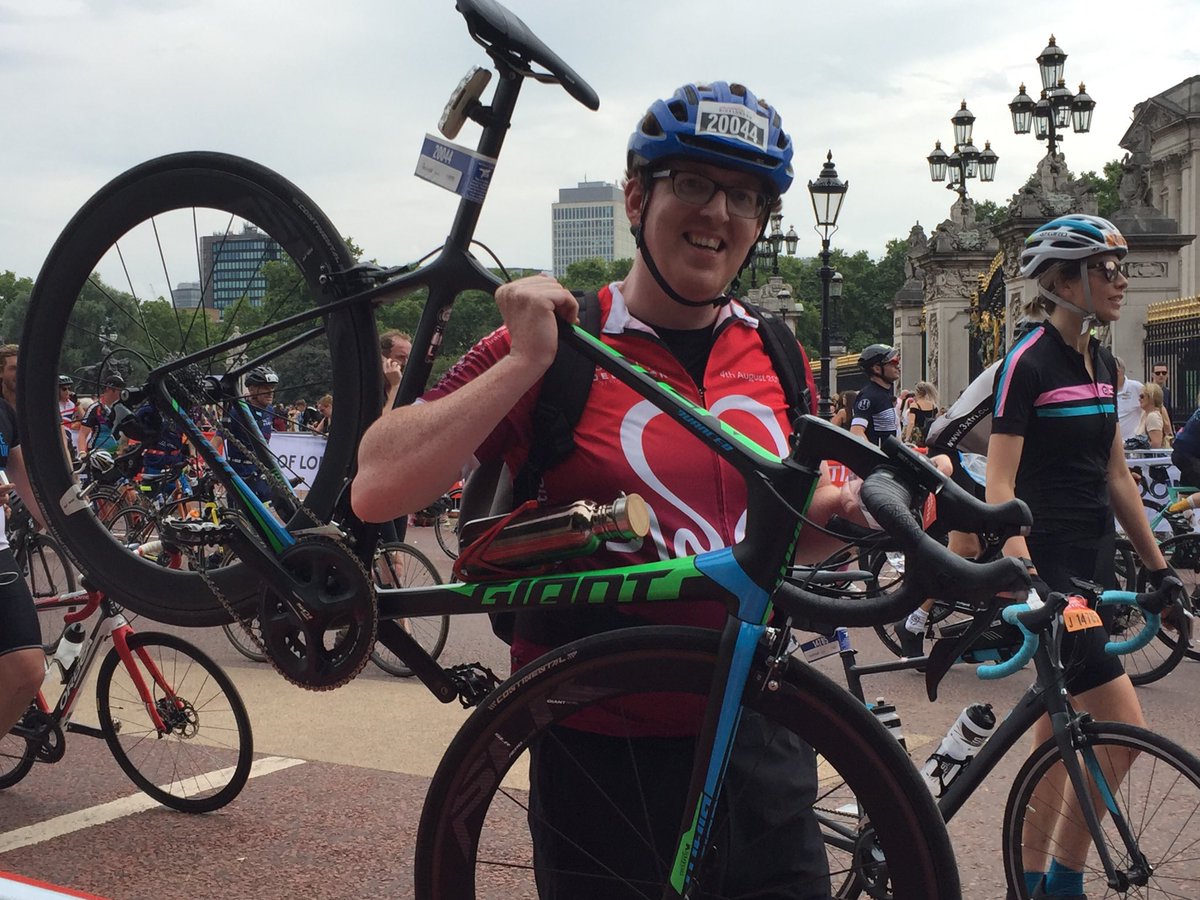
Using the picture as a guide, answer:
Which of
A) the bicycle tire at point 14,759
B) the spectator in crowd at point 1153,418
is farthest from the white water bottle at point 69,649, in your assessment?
the spectator in crowd at point 1153,418

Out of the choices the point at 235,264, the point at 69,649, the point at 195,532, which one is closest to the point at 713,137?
the point at 195,532

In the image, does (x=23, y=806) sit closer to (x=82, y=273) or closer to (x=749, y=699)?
(x=82, y=273)

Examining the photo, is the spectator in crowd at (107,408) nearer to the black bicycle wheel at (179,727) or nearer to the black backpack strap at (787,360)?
the black bicycle wheel at (179,727)

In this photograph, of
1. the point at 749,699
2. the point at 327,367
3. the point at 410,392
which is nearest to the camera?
the point at 749,699

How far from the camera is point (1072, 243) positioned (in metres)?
4.18

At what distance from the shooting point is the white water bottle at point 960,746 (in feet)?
11.6

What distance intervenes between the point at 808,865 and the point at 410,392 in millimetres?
1023

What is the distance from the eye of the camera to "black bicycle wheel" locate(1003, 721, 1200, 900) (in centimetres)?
323

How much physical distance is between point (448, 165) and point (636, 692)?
1.05 metres

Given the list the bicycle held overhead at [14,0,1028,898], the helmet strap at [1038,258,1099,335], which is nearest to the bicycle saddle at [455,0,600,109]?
the bicycle held overhead at [14,0,1028,898]

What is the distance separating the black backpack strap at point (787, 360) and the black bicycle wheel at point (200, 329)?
784 mm

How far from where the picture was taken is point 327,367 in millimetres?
2752

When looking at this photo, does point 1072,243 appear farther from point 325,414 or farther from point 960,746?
point 325,414

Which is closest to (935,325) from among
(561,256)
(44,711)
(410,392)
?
(44,711)
